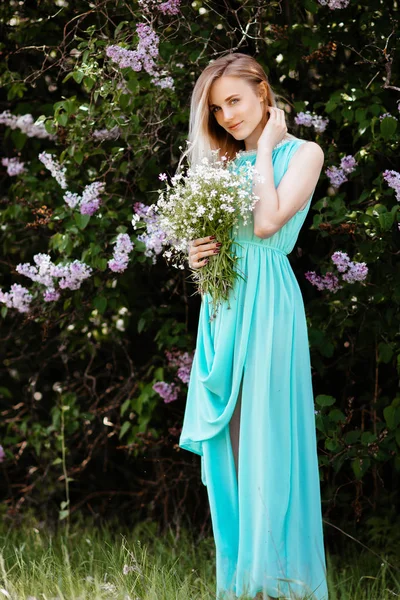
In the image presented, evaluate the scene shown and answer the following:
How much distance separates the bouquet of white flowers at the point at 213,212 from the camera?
2.49m

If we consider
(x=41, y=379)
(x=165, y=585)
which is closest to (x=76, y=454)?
(x=41, y=379)

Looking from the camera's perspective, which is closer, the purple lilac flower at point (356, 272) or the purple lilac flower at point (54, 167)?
the purple lilac flower at point (356, 272)

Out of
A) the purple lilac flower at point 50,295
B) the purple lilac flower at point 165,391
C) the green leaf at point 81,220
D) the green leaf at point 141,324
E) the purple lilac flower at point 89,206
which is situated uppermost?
the purple lilac flower at point 89,206

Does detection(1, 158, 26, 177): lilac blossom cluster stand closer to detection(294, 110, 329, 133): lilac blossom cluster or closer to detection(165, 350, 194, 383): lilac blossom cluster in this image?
detection(165, 350, 194, 383): lilac blossom cluster

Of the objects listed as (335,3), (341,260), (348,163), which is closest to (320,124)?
(348,163)

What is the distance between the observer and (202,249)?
8.60 ft

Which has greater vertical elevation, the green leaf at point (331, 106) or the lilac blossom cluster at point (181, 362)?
the green leaf at point (331, 106)

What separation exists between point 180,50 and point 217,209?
1.36 m

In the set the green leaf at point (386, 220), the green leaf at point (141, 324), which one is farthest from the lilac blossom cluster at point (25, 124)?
the green leaf at point (386, 220)

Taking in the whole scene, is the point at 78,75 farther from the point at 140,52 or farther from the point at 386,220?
the point at 386,220

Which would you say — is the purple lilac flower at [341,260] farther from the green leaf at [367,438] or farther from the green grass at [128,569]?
the green grass at [128,569]

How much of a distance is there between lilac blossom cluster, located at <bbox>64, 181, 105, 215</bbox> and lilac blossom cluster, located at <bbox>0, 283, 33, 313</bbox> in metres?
0.44

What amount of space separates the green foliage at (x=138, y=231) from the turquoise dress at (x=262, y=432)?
70 centimetres

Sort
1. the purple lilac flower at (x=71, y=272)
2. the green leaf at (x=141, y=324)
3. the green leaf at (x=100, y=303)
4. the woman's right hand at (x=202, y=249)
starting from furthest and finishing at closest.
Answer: the green leaf at (x=141, y=324)
the green leaf at (x=100, y=303)
the purple lilac flower at (x=71, y=272)
the woman's right hand at (x=202, y=249)
